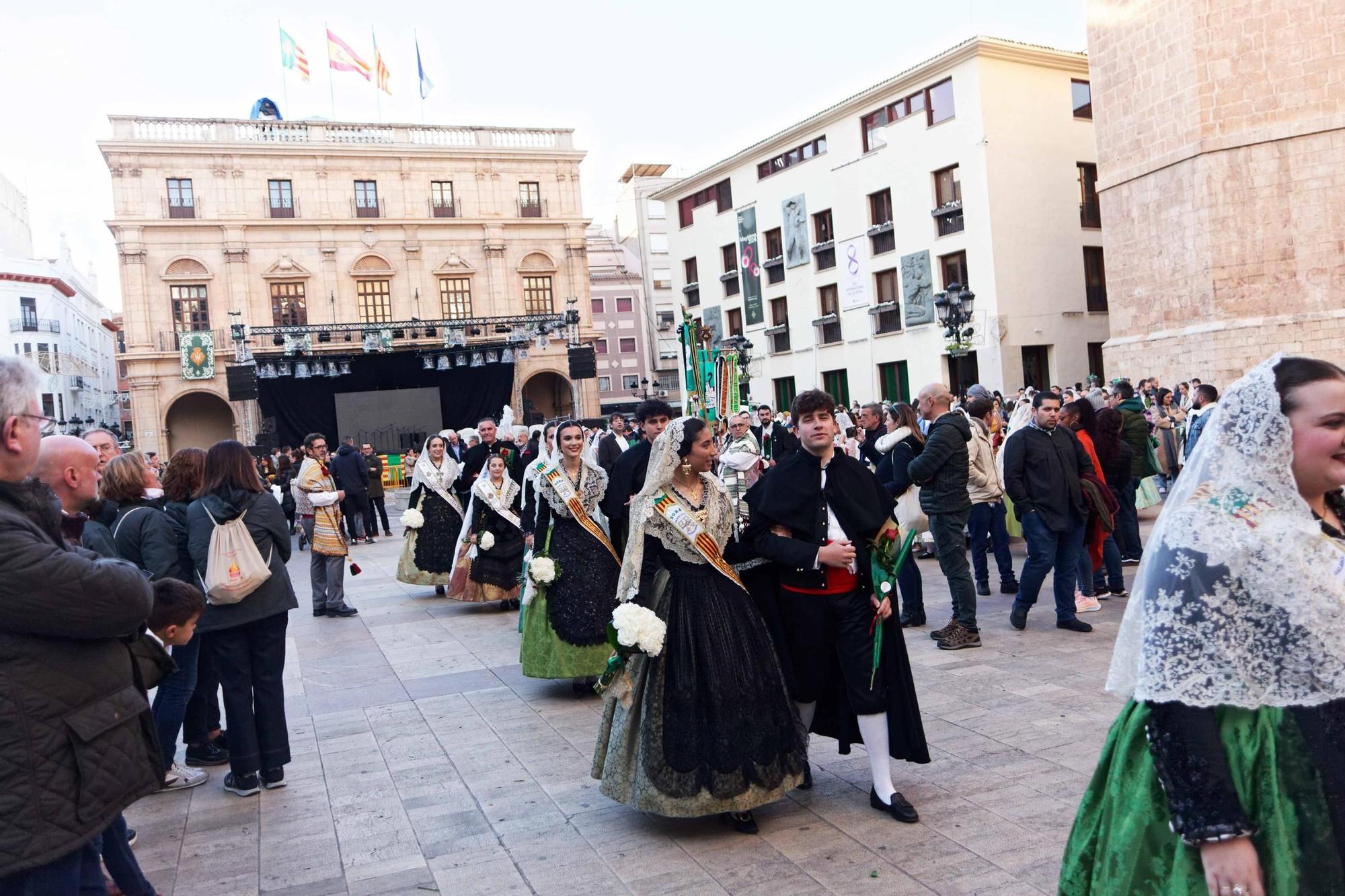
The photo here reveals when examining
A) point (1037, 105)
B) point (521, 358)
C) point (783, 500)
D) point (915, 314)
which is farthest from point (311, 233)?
point (783, 500)


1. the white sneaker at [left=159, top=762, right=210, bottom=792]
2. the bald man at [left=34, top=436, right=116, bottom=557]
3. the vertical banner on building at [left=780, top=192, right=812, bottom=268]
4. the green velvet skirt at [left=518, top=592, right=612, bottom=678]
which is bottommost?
the white sneaker at [left=159, top=762, right=210, bottom=792]

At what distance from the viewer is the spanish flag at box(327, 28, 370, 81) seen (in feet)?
129

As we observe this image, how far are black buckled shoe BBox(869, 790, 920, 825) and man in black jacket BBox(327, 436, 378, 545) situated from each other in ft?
38.1

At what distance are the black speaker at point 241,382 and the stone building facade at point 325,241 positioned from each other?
4.14 m

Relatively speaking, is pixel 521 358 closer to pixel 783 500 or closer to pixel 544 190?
pixel 544 190

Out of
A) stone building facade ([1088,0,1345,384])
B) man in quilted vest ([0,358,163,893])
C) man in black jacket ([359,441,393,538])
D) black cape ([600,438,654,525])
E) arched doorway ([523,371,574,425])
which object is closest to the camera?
man in quilted vest ([0,358,163,893])

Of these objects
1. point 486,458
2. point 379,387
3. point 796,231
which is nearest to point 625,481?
point 486,458

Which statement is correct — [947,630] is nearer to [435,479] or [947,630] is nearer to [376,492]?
[435,479]

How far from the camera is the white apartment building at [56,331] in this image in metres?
57.5

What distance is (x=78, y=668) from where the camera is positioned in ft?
8.45

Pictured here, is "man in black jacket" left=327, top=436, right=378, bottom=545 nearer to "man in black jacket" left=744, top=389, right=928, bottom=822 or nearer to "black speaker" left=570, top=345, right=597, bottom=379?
"man in black jacket" left=744, top=389, right=928, bottom=822

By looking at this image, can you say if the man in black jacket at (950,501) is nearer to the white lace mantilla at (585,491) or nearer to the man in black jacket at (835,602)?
the white lace mantilla at (585,491)

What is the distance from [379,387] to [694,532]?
112 feet

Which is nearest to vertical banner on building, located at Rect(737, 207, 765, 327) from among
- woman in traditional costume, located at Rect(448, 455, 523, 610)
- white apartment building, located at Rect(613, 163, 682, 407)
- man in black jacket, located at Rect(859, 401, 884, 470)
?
white apartment building, located at Rect(613, 163, 682, 407)
